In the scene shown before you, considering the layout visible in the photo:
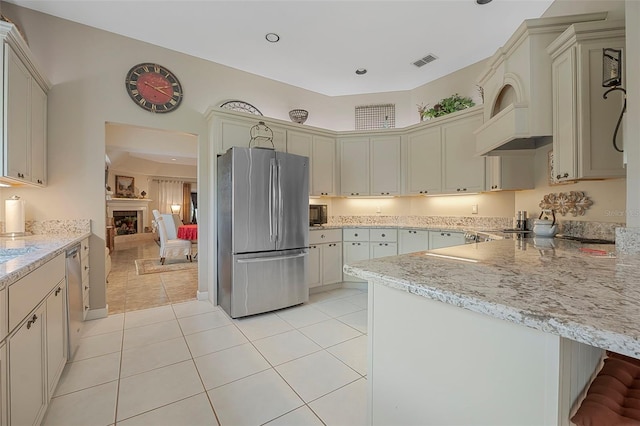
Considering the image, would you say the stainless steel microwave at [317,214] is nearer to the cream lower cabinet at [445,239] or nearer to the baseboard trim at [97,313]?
the cream lower cabinet at [445,239]

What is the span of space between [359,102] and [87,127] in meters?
3.76

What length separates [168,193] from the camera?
10914 millimetres

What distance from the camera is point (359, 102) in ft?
15.4

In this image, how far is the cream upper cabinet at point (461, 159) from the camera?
3.46 m

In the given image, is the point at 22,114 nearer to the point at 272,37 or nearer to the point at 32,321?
the point at 32,321

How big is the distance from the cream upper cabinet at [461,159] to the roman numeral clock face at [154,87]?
3.54m

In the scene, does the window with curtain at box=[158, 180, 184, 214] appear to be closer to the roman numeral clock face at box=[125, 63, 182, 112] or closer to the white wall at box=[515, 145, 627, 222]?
the roman numeral clock face at box=[125, 63, 182, 112]

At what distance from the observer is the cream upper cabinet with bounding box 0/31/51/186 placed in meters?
2.03

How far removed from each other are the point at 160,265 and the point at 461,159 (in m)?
5.83

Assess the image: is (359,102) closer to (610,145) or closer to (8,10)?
(610,145)

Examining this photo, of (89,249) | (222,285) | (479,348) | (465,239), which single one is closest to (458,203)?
(465,239)

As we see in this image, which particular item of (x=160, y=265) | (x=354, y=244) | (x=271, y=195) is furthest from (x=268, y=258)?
(x=160, y=265)

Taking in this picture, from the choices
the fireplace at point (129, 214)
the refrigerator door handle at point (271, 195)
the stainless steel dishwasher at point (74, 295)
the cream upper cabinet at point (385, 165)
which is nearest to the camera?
the stainless steel dishwasher at point (74, 295)

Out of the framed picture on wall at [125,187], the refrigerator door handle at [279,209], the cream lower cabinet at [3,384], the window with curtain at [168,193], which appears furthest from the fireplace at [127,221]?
the cream lower cabinet at [3,384]
